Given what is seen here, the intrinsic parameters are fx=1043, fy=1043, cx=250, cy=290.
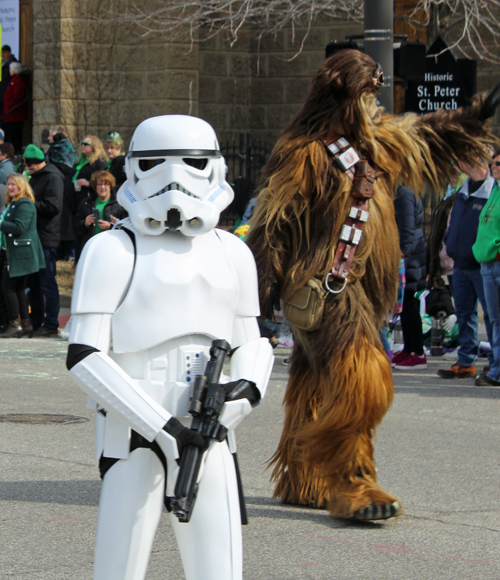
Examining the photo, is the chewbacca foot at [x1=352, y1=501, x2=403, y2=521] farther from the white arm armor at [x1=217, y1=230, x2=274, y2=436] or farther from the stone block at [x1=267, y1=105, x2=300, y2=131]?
the stone block at [x1=267, y1=105, x2=300, y2=131]

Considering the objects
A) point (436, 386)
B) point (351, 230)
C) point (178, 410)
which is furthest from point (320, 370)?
point (436, 386)

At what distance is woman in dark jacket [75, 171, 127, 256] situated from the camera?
11117mm

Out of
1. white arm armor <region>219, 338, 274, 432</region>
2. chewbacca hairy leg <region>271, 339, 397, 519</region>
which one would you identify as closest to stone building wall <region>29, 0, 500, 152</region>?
chewbacca hairy leg <region>271, 339, 397, 519</region>

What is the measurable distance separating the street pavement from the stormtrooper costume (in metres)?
1.11

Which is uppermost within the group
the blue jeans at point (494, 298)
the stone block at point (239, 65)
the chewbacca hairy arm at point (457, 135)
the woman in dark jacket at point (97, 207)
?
the stone block at point (239, 65)

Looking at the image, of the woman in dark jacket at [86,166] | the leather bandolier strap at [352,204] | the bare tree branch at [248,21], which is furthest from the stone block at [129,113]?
the leather bandolier strap at [352,204]

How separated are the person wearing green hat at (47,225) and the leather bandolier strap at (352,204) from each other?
7.15m

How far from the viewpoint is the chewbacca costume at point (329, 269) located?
482 centimetres

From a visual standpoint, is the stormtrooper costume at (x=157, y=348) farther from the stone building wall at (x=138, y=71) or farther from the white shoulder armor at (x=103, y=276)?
the stone building wall at (x=138, y=71)

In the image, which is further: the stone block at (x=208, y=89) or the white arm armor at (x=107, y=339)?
the stone block at (x=208, y=89)

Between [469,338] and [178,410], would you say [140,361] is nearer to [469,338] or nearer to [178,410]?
[178,410]

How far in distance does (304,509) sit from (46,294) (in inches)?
277

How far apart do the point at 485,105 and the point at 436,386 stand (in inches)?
154

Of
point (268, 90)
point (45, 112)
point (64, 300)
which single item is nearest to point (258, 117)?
point (268, 90)
